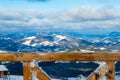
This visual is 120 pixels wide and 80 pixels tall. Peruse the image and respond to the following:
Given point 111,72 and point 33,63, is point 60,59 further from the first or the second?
point 111,72

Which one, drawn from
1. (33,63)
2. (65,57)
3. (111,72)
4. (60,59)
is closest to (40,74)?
(33,63)

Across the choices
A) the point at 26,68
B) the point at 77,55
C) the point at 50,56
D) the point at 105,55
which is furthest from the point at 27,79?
the point at 105,55

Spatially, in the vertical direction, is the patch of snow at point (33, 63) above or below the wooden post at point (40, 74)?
above

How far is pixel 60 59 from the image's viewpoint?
6.32 meters

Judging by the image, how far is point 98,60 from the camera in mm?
6359

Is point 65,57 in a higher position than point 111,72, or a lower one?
higher

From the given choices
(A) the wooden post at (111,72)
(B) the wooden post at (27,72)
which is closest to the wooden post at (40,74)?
(B) the wooden post at (27,72)

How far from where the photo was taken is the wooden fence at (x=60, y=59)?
20.3ft

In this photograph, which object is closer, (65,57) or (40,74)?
(40,74)

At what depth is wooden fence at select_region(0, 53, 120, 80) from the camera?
244 inches

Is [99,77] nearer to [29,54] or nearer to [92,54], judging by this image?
[92,54]

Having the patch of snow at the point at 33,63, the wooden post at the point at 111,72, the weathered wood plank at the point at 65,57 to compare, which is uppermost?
the weathered wood plank at the point at 65,57

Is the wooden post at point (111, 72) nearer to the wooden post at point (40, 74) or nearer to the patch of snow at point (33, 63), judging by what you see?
the wooden post at point (40, 74)

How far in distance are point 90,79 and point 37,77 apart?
94cm
